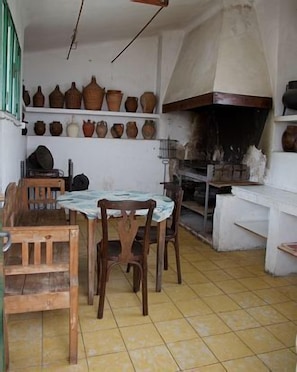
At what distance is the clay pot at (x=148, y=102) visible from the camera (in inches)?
225

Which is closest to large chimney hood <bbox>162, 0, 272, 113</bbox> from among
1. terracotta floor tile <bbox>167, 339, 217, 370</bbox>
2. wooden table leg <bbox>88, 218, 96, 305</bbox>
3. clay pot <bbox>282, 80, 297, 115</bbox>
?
clay pot <bbox>282, 80, 297, 115</bbox>

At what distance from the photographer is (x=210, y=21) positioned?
452 centimetres

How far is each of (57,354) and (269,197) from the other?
235 cm

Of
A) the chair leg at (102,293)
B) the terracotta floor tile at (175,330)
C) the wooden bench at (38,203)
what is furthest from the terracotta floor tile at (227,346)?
the wooden bench at (38,203)

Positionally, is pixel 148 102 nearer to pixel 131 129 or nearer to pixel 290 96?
pixel 131 129

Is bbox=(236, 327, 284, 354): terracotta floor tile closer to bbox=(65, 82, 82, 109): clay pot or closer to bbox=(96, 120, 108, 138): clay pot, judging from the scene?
bbox=(96, 120, 108, 138): clay pot

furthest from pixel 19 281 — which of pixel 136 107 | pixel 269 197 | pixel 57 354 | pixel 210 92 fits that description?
pixel 136 107

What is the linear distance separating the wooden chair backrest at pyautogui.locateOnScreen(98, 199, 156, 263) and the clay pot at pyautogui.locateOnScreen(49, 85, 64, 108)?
135 inches

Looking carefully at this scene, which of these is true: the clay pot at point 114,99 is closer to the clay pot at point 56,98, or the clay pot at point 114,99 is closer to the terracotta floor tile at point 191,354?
the clay pot at point 56,98

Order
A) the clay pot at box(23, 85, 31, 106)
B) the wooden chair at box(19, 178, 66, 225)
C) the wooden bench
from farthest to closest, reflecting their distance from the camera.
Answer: the clay pot at box(23, 85, 31, 106) → the wooden chair at box(19, 178, 66, 225) → the wooden bench

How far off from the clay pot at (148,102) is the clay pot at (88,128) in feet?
2.89

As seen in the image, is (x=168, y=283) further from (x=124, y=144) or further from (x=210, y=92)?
(x=124, y=144)

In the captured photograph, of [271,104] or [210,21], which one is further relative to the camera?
[210,21]

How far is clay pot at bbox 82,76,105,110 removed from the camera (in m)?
5.45
